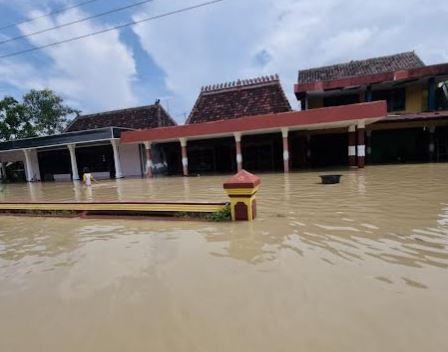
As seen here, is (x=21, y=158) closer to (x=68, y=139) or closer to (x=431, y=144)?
(x=68, y=139)

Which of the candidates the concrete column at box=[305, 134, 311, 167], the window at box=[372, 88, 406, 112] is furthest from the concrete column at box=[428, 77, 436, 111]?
the concrete column at box=[305, 134, 311, 167]

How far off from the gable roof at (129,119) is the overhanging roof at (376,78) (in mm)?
10863

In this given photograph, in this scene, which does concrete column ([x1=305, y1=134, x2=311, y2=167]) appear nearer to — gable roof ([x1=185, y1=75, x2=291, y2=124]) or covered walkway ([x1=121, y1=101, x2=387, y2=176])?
covered walkway ([x1=121, y1=101, x2=387, y2=176])

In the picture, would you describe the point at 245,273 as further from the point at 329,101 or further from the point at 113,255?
the point at 329,101

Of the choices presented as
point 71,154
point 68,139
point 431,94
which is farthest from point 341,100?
point 71,154

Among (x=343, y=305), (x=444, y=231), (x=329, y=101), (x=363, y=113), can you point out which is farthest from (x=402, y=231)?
(x=329, y=101)

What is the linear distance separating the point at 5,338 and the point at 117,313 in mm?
1017

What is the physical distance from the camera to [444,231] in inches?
198

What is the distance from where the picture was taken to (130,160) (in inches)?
925

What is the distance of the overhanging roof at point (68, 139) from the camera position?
21.0 meters

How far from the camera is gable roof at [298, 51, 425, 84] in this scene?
20736 mm

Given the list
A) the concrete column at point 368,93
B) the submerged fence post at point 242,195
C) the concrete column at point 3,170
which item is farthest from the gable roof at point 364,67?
the concrete column at point 3,170

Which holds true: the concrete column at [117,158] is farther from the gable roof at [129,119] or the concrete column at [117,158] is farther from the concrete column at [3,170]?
the concrete column at [3,170]

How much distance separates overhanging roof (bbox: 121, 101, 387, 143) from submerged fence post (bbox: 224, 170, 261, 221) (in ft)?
32.9
